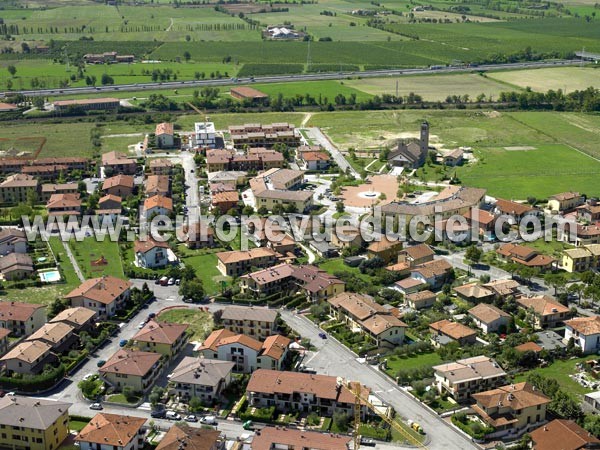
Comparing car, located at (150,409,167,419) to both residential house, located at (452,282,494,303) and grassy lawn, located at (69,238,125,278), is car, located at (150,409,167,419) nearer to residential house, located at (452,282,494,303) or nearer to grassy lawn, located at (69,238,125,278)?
Answer: grassy lawn, located at (69,238,125,278)

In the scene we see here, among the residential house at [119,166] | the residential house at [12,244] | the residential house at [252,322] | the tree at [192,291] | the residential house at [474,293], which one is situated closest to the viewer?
the residential house at [252,322]

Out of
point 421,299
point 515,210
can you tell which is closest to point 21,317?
point 421,299

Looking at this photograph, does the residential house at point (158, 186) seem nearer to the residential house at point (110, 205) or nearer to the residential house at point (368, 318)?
the residential house at point (110, 205)

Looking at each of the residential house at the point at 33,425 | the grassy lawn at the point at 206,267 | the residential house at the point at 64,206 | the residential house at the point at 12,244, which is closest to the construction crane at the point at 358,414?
the residential house at the point at 33,425

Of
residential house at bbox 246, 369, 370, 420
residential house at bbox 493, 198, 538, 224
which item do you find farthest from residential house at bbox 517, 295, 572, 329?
residential house at bbox 493, 198, 538, 224

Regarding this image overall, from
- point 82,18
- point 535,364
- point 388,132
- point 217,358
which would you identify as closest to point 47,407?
point 217,358
